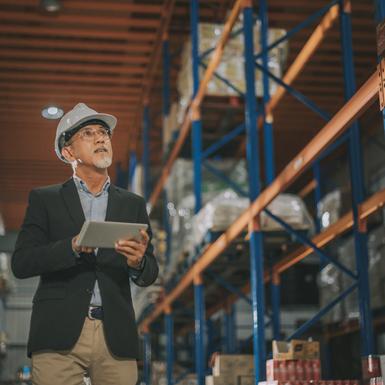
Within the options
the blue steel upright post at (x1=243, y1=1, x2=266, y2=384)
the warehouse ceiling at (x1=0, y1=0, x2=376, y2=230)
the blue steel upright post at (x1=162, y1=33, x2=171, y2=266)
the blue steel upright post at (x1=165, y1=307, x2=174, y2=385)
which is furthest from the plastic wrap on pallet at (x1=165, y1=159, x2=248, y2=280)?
the blue steel upright post at (x1=243, y1=1, x2=266, y2=384)

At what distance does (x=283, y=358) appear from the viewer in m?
7.02

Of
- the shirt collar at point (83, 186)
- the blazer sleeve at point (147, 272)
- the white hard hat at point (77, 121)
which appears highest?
the white hard hat at point (77, 121)

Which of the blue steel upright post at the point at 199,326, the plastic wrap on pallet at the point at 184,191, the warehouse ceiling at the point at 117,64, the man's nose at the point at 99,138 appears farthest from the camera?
the warehouse ceiling at the point at 117,64

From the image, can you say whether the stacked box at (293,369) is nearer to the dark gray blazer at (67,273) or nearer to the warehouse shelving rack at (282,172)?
the warehouse shelving rack at (282,172)

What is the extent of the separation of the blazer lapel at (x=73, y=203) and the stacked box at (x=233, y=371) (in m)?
5.87

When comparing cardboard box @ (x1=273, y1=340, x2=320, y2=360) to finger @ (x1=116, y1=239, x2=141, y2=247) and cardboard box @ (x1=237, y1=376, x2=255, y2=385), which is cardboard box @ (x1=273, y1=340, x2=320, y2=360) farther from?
finger @ (x1=116, y1=239, x2=141, y2=247)

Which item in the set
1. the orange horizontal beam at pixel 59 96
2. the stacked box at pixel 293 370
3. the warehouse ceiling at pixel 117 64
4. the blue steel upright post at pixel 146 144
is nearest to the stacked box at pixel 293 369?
the stacked box at pixel 293 370

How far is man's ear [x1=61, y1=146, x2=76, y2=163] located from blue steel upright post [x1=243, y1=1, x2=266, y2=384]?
455 cm

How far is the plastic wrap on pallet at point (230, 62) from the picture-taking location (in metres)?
10.9

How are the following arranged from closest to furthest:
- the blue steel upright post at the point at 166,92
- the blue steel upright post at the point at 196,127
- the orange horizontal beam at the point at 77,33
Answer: the blue steel upright post at the point at 196,127, the orange horizontal beam at the point at 77,33, the blue steel upright post at the point at 166,92

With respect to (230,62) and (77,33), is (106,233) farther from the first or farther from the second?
(77,33)

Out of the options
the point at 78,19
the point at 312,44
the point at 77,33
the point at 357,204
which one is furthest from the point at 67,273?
the point at 77,33

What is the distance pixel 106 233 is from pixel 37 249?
1.06ft

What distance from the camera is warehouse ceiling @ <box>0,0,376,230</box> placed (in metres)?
12.1
